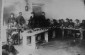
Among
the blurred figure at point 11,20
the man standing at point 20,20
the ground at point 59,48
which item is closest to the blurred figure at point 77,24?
the ground at point 59,48

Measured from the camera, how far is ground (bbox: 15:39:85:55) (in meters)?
1.69

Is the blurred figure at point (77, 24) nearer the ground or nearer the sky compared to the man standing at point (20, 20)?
nearer the ground

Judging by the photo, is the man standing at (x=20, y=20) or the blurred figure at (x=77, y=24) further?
the blurred figure at (x=77, y=24)

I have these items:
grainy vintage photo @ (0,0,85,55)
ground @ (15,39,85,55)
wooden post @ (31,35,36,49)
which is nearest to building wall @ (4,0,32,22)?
grainy vintage photo @ (0,0,85,55)

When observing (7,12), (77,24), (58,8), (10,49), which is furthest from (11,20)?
(77,24)

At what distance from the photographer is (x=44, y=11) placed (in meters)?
1.76

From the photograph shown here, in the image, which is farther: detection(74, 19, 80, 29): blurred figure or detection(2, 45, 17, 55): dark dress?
detection(74, 19, 80, 29): blurred figure

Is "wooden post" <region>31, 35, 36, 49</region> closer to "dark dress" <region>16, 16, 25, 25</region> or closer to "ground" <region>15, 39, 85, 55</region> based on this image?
"ground" <region>15, 39, 85, 55</region>

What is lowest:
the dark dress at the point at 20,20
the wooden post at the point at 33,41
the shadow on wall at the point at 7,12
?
the wooden post at the point at 33,41

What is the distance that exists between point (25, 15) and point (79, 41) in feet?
2.56

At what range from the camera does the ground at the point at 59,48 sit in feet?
5.55

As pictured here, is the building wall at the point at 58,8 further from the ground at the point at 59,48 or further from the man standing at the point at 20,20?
the ground at the point at 59,48

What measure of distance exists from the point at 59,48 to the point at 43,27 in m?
0.34

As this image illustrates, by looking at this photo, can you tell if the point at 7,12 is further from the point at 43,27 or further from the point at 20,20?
the point at 43,27
